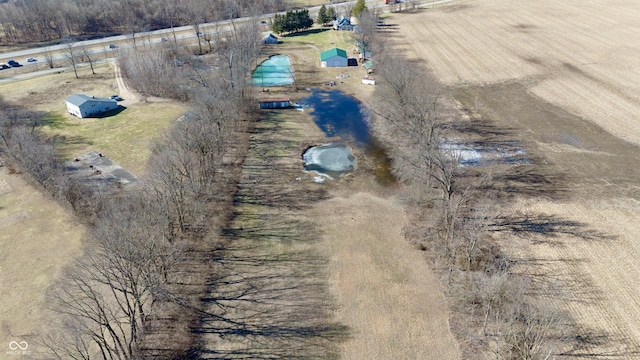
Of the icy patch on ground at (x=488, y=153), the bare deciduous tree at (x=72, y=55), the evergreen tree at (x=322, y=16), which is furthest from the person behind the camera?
the evergreen tree at (x=322, y=16)

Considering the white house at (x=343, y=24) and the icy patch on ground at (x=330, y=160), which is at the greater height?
the white house at (x=343, y=24)

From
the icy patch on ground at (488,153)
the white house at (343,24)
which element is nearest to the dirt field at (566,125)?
the icy patch on ground at (488,153)

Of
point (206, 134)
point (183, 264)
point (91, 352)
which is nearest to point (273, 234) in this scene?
point (183, 264)

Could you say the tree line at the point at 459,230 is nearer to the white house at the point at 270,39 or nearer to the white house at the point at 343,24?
the white house at the point at 270,39

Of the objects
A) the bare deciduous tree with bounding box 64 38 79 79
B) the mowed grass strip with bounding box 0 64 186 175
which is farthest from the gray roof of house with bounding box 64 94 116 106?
the bare deciduous tree with bounding box 64 38 79 79

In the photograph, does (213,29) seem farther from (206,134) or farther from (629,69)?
(629,69)

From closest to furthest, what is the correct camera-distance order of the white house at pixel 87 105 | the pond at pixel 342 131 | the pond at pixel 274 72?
the pond at pixel 342 131 → the white house at pixel 87 105 → the pond at pixel 274 72

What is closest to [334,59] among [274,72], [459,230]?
[274,72]

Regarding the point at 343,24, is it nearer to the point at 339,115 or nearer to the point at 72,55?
the point at 339,115
